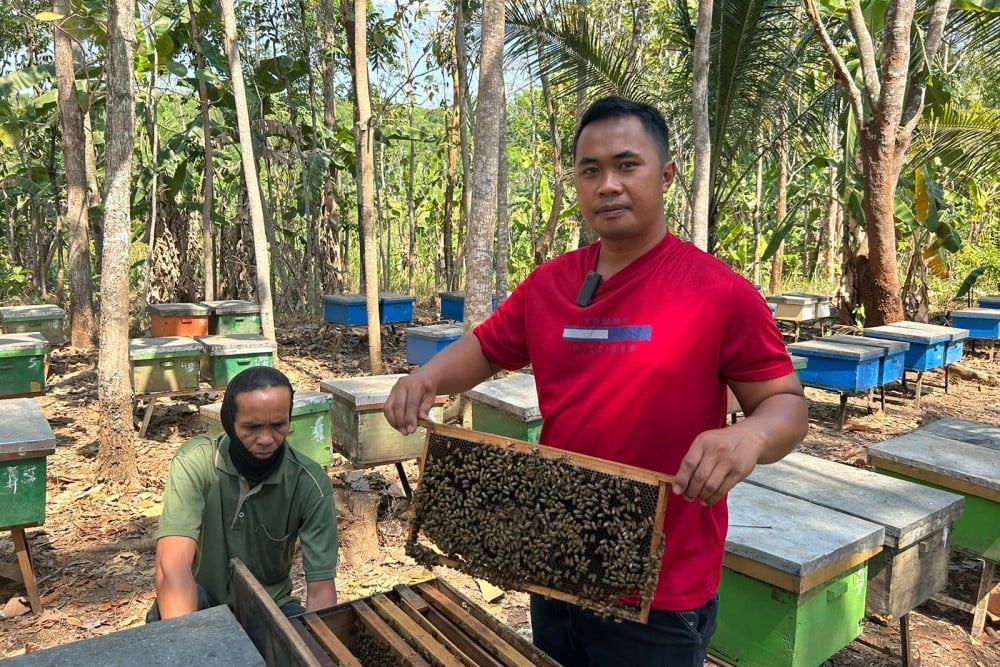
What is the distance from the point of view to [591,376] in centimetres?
172

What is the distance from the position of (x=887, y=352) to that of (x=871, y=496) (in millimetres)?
5176

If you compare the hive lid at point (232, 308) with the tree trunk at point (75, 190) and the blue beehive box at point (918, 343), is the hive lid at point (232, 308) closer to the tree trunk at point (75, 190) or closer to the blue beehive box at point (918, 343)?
the tree trunk at point (75, 190)

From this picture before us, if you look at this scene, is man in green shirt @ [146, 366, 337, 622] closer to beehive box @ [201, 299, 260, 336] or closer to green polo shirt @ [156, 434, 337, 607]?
green polo shirt @ [156, 434, 337, 607]

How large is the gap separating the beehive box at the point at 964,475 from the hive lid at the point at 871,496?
0.34m

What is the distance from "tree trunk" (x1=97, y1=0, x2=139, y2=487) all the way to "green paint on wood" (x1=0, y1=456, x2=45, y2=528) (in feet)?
5.84

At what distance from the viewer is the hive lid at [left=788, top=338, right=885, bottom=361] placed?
7.34 meters

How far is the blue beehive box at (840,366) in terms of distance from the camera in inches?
292

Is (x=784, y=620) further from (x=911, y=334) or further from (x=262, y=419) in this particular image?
(x=911, y=334)

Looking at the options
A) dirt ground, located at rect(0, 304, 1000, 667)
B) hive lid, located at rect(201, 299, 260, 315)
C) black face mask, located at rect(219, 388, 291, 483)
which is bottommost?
dirt ground, located at rect(0, 304, 1000, 667)

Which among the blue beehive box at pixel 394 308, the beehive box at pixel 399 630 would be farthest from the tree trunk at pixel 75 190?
the beehive box at pixel 399 630

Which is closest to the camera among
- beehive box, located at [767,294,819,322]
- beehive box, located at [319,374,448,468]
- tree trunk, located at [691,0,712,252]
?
beehive box, located at [319,374,448,468]

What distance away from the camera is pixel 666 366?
1616 millimetres

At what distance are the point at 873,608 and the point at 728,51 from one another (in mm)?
7593

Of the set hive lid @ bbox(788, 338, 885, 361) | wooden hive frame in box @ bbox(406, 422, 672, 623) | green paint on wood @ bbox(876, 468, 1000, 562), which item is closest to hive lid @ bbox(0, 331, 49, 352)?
wooden hive frame in box @ bbox(406, 422, 672, 623)
